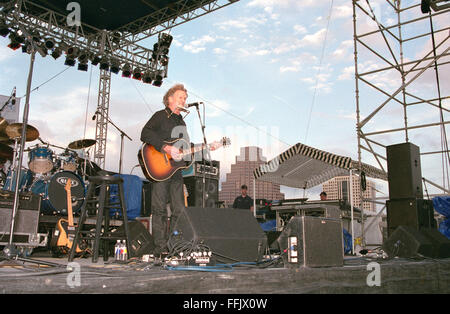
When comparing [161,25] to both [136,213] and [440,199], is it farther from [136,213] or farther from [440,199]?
[440,199]

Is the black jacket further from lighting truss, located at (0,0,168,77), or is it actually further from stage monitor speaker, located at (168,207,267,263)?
lighting truss, located at (0,0,168,77)

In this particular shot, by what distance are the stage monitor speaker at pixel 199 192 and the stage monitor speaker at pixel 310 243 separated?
428 cm

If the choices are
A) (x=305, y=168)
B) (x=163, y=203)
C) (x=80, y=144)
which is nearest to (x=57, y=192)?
(x=80, y=144)

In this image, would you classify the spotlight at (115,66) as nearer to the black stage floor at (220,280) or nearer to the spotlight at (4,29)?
the spotlight at (4,29)

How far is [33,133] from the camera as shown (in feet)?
22.0

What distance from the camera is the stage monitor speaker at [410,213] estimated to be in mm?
4375

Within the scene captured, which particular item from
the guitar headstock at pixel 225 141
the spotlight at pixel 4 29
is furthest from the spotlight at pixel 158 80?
the guitar headstock at pixel 225 141

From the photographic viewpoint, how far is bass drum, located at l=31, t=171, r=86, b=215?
5543 millimetres

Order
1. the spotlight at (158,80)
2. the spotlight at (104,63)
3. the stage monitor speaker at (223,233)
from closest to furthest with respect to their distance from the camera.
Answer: the stage monitor speaker at (223,233)
the spotlight at (104,63)
the spotlight at (158,80)

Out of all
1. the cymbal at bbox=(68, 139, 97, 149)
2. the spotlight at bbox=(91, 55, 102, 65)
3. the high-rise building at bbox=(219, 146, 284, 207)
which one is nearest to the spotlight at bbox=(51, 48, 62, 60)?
the spotlight at bbox=(91, 55, 102, 65)
